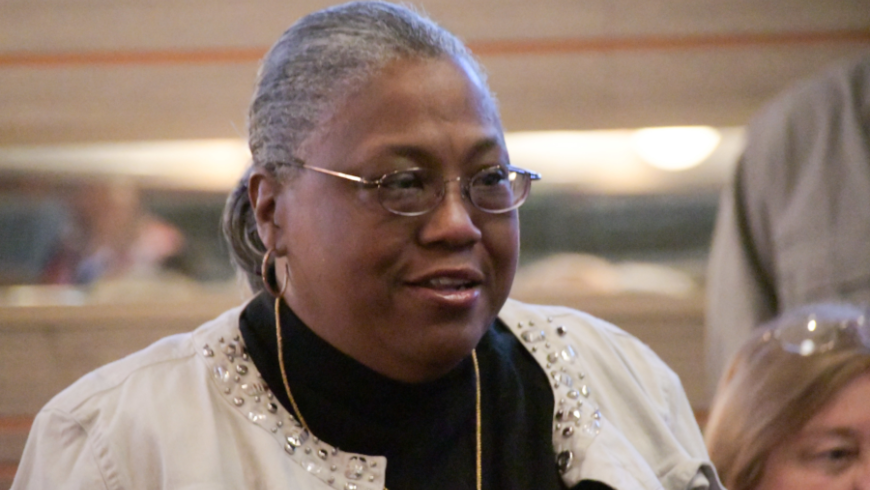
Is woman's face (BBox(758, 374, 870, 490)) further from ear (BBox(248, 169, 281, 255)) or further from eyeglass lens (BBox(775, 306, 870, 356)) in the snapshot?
ear (BBox(248, 169, 281, 255))

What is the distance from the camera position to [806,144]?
6.07ft

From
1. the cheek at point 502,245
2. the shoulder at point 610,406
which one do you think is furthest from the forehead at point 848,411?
the cheek at point 502,245

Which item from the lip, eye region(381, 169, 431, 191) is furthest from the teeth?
eye region(381, 169, 431, 191)

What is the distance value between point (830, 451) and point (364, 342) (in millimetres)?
752

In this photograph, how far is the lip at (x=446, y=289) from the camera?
3.10 feet

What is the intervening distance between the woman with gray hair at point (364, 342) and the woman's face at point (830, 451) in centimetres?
24

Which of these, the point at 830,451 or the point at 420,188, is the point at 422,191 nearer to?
the point at 420,188

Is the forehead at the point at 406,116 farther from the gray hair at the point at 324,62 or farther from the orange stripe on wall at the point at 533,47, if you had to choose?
the orange stripe on wall at the point at 533,47

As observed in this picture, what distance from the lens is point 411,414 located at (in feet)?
3.44

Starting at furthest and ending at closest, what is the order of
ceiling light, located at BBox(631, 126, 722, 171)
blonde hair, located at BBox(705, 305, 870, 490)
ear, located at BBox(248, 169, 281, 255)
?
1. ceiling light, located at BBox(631, 126, 722, 171)
2. blonde hair, located at BBox(705, 305, 870, 490)
3. ear, located at BBox(248, 169, 281, 255)

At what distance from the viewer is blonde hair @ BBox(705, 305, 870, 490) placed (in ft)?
4.39

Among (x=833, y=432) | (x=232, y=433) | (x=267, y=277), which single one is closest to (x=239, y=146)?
(x=267, y=277)

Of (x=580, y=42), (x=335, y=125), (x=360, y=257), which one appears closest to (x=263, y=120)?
(x=335, y=125)

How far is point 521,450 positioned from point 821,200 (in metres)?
1.04
